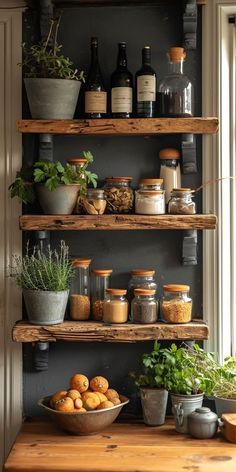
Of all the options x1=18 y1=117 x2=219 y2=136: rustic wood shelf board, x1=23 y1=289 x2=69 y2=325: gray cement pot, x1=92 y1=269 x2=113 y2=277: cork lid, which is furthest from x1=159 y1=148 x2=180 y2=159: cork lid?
x1=23 y1=289 x2=69 y2=325: gray cement pot

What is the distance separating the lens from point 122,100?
2.54m

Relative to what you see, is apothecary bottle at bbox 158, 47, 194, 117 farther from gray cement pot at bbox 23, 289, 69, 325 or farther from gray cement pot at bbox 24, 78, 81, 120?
gray cement pot at bbox 23, 289, 69, 325

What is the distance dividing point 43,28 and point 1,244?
0.77m

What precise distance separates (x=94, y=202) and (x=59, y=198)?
0.12 metres

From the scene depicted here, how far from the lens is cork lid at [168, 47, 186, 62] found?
250cm

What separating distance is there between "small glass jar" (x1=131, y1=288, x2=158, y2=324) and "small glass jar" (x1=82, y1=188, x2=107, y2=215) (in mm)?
304

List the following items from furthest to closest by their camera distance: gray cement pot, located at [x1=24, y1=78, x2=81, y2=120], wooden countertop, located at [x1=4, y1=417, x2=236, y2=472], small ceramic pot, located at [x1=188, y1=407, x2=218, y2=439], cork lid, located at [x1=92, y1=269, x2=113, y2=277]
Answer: cork lid, located at [x1=92, y1=269, x2=113, y2=277] → gray cement pot, located at [x1=24, y1=78, x2=81, y2=120] → small ceramic pot, located at [x1=188, y1=407, x2=218, y2=439] → wooden countertop, located at [x1=4, y1=417, x2=236, y2=472]

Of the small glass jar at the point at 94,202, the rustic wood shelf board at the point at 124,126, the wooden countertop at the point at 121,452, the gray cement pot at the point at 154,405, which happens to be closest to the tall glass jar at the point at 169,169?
the rustic wood shelf board at the point at 124,126

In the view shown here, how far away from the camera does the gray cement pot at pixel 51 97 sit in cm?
247

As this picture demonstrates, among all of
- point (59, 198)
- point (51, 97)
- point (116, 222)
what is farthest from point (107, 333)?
point (51, 97)

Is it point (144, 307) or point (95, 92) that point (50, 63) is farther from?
point (144, 307)

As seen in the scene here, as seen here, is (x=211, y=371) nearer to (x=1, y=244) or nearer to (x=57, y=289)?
(x=57, y=289)

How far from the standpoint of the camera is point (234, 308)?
106 inches

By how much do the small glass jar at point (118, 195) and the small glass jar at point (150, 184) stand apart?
46mm
